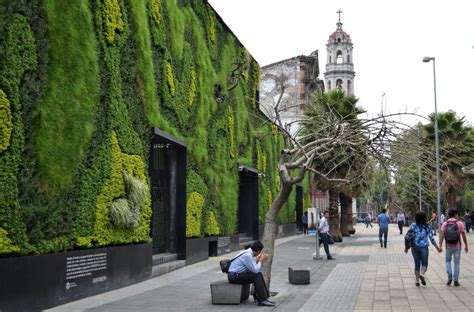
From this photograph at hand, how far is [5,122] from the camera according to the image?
10.3m

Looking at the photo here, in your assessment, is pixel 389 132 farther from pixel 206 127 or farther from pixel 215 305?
pixel 206 127

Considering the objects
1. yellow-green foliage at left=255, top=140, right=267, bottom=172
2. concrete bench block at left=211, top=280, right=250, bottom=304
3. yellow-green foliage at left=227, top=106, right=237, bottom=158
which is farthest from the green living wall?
yellow-green foliage at left=255, top=140, right=267, bottom=172

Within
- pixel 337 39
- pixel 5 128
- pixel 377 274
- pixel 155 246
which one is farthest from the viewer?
pixel 337 39

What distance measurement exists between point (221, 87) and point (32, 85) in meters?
14.9

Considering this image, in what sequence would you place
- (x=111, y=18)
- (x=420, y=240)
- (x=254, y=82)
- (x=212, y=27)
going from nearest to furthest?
1. (x=420, y=240)
2. (x=111, y=18)
3. (x=212, y=27)
4. (x=254, y=82)

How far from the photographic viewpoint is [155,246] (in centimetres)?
1961

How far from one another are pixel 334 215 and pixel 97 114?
83.0ft

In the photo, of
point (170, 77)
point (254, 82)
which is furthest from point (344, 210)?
point (170, 77)

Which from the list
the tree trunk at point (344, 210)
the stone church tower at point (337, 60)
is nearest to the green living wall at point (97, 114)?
the tree trunk at point (344, 210)

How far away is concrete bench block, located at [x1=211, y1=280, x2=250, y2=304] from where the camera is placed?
38.9ft

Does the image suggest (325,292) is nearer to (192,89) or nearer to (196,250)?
(196,250)

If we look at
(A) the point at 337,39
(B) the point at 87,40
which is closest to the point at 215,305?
(B) the point at 87,40

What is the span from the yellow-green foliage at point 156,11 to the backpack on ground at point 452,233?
10.1 metres

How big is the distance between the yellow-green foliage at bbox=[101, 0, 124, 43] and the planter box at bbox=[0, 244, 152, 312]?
5.13 m
